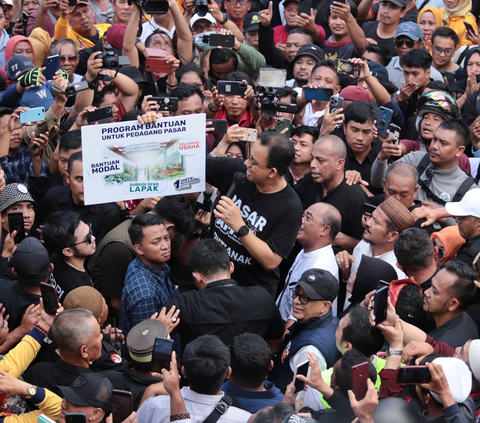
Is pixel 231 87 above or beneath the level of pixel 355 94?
above

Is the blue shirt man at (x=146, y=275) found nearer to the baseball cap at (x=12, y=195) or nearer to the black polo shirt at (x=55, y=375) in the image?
the black polo shirt at (x=55, y=375)

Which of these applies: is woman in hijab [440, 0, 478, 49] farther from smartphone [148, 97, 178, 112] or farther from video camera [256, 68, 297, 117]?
smartphone [148, 97, 178, 112]

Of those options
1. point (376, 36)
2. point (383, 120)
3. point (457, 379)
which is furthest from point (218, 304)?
point (376, 36)

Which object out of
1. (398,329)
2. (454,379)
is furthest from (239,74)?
(454,379)

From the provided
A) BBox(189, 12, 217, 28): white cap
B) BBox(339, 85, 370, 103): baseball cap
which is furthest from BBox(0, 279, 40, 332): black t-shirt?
→ BBox(189, 12, 217, 28): white cap

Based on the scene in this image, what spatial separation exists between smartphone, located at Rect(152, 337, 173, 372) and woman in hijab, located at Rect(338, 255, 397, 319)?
1.54m

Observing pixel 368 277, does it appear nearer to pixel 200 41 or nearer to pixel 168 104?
pixel 168 104

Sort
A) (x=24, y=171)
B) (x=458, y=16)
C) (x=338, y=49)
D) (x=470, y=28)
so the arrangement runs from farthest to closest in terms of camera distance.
Result: (x=458, y=16)
(x=470, y=28)
(x=338, y=49)
(x=24, y=171)

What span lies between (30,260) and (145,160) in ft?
4.40

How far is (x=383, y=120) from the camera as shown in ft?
18.9

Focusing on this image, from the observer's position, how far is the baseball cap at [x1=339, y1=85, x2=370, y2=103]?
255 inches

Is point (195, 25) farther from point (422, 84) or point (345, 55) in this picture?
point (422, 84)

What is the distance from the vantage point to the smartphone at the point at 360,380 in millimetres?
2807

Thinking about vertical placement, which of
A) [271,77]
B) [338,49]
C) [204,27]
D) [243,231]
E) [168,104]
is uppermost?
[271,77]
